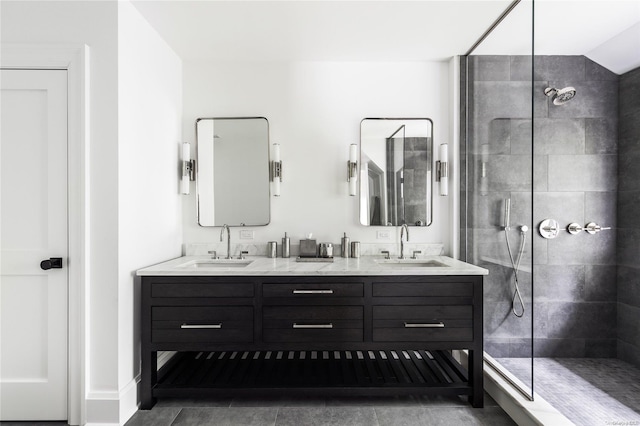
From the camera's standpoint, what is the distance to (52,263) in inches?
72.6

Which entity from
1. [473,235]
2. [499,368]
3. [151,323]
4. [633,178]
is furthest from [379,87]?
[151,323]

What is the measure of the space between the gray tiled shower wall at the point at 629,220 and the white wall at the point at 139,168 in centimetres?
332

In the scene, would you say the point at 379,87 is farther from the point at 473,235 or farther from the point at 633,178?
the point at 633,178

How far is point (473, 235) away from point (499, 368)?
92 centimetres

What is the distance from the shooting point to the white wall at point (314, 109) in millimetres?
2771

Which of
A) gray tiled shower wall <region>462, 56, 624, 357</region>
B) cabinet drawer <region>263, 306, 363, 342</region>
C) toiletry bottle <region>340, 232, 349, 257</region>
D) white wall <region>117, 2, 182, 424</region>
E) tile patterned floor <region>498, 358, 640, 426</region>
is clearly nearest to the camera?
tile patterned floor <region>498, 358, 640, 426</region>

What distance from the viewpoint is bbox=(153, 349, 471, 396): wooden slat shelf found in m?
2.04

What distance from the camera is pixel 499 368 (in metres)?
2.12

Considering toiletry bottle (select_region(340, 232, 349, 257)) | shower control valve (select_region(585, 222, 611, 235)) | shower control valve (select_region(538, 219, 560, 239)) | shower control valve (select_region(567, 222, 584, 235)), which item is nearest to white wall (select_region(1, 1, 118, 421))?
toiletry bottle (select_region(340, 232, 349, 257))

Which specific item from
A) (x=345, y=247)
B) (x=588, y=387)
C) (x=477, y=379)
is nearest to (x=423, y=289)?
(x=477, y=379)

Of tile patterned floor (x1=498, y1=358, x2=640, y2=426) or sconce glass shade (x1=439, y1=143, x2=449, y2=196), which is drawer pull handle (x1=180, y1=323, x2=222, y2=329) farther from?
sconce glass shade (x1=439, y1=143, x2=449, y2=196)

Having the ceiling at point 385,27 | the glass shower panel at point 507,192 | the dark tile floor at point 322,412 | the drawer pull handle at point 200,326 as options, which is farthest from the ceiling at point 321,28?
the dark tile floor at point 322,412

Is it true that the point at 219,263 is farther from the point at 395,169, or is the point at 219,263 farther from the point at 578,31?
the point at 578,31

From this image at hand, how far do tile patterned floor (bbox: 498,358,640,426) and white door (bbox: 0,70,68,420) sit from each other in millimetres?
2774
